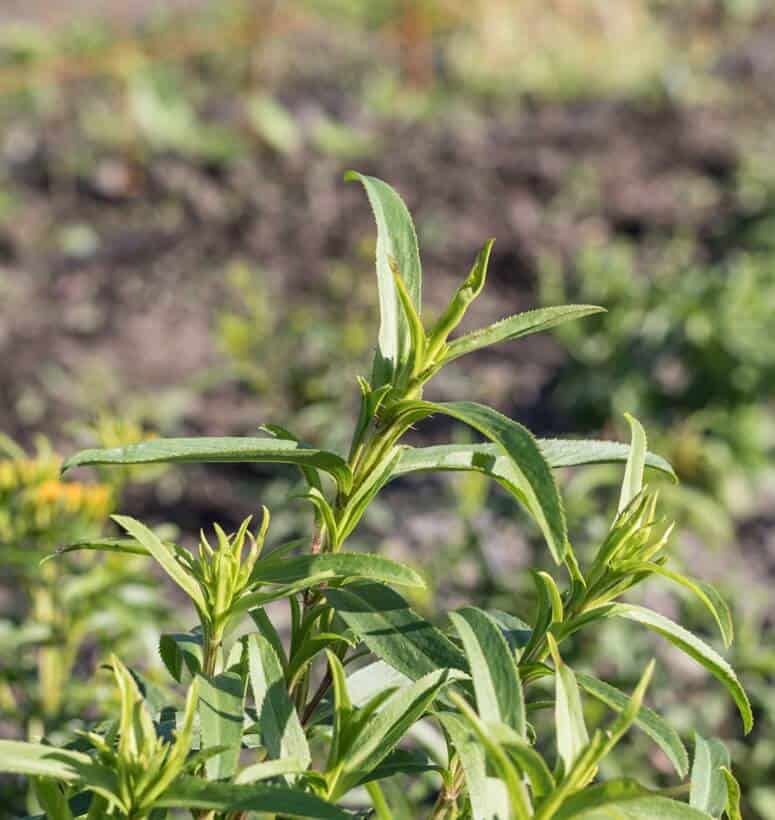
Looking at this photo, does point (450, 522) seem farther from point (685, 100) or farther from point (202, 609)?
point (685, 100)

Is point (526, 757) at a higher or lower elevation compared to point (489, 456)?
lower

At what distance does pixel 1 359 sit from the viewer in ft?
12.1

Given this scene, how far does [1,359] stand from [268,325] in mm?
824

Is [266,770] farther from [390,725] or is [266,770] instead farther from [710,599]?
[710,599]

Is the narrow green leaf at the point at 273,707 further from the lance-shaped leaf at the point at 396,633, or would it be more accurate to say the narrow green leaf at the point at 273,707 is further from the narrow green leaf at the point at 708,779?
the narrow green leaf at the point at 708,779

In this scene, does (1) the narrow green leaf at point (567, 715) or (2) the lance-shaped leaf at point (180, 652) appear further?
(2) the lance-shaped leaf at point (180, 652)

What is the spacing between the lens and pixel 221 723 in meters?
0.95

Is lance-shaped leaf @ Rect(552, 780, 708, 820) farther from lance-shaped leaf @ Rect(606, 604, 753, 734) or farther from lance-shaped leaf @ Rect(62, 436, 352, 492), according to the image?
lance-shaped leaf @ Rect(62, 436, 352, 492)

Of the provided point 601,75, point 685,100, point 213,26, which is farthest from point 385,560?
point 213,26

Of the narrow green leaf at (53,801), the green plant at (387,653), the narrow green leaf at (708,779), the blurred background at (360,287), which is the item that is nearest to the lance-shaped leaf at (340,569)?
the green plant at (387,653)

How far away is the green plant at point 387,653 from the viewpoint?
0.87 m

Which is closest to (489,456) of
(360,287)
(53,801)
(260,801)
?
(260,801)

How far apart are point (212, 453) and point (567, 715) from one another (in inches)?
13.3

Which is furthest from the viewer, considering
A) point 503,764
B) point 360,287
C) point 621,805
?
point 360,287
